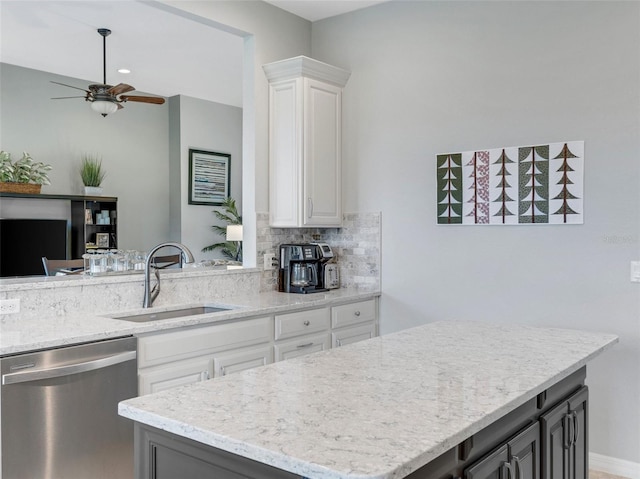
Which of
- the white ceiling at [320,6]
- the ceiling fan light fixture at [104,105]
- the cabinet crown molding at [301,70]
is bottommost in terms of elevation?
the cabinet crown molding at [301,70]

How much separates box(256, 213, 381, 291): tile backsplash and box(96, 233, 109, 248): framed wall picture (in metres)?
3.33

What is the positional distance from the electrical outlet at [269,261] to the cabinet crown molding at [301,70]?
47.6 inches

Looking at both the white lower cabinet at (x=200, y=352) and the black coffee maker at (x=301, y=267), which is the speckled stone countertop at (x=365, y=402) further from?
the black coffee maker at (x=301, y=267)

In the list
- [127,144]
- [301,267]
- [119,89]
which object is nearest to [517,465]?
[301,267]

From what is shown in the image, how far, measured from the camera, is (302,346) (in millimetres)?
3338

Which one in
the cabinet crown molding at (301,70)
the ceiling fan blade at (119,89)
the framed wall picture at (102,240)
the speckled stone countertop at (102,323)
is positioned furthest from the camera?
the framed wall picture at (102,240)

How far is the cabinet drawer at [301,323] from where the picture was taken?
3207 millimetres

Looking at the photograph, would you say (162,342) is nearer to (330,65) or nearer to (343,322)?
(343,322)

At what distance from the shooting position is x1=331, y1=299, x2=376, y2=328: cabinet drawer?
3.58 metres

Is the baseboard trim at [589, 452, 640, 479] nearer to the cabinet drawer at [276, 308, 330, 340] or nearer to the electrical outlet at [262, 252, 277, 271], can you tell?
the cabinet drawer at [276, 308, 330, 340]

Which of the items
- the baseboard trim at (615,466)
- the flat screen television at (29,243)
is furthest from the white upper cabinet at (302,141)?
the flat screen television at (29,243)

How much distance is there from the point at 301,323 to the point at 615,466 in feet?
6.16

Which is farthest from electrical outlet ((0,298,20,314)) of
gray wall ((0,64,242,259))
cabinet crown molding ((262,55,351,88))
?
gray wall ((0,64,242,259))

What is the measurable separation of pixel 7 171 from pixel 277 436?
550 centimetres
